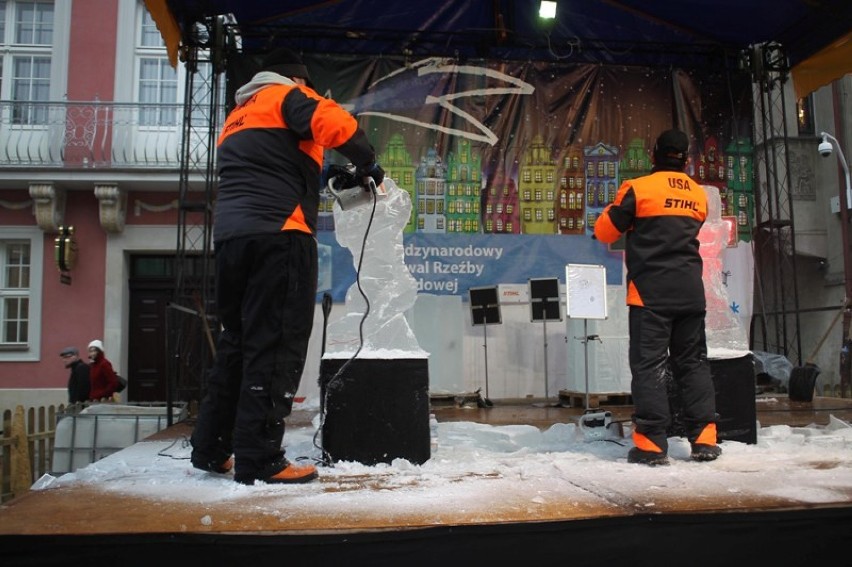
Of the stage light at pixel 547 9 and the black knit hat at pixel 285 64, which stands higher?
the stage light at pixel 547 9

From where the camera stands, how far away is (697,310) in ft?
10.6

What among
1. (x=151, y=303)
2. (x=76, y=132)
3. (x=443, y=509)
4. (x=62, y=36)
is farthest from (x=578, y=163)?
(x=62, y=36)

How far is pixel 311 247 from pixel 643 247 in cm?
158

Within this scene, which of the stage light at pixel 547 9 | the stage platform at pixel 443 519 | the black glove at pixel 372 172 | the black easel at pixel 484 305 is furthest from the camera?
the black easel at pixel 484 305

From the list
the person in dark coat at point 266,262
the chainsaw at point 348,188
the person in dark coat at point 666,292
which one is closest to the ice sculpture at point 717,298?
the person in dark coat at point 666,292

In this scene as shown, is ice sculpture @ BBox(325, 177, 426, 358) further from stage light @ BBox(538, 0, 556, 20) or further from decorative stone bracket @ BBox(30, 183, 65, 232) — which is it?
decorative stone bracket @ BBox(30, 183, 65, 232)

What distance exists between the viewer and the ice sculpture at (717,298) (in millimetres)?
3711

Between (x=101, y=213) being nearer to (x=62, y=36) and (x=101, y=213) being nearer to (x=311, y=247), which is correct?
(x=62, y=36)

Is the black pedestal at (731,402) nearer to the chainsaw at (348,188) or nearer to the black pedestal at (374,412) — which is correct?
the black pedestal at (374,412)

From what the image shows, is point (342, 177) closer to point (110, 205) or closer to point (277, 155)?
point (277, 155)

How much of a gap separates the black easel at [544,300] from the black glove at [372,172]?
4.78 metres

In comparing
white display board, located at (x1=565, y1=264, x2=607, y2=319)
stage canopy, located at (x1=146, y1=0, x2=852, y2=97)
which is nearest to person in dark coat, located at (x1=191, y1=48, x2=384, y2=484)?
→ stage canopy, located at (x1=146, y1=0, x2=852, y2=97)

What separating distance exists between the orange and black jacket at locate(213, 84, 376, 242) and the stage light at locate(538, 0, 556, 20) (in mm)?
4653

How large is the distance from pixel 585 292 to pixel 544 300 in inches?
29.9
